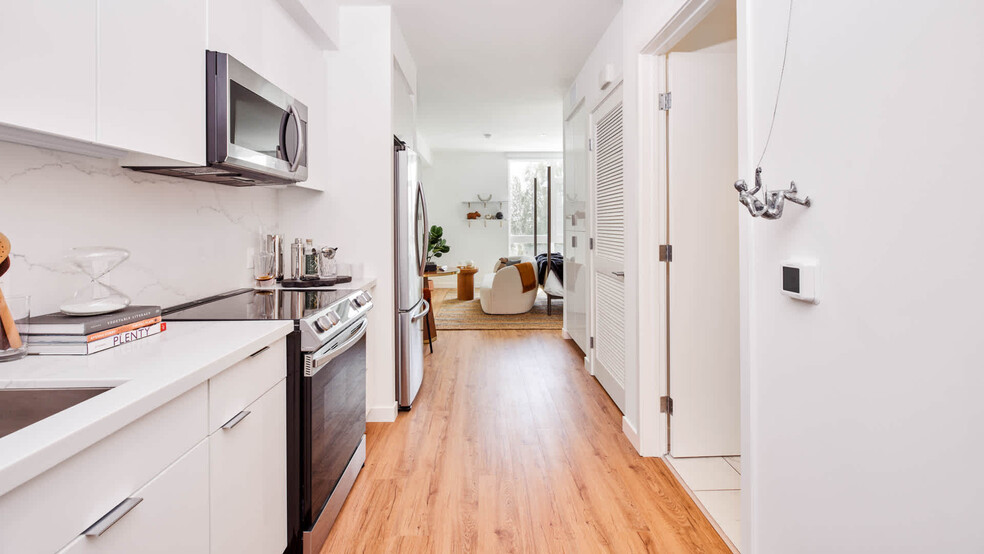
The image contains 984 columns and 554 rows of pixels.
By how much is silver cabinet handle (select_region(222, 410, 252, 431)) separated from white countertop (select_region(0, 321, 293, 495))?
150mm

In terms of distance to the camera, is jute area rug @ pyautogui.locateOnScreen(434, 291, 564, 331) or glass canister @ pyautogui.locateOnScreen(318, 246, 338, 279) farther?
jute area rug @ pyautogui.locateOnScreen(434, 291, 564, 331)

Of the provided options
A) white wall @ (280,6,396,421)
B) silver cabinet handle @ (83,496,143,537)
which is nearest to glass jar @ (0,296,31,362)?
silver cabinet handle @ (83,496,143,537)

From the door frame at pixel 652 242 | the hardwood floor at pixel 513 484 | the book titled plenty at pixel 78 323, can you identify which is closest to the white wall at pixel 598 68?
the door frame at pixel 652 242

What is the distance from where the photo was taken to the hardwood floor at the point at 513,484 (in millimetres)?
1787

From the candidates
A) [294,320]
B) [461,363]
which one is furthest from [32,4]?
[461,363]

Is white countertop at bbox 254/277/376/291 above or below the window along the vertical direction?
below

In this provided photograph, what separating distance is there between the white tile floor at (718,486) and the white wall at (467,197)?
717 cm

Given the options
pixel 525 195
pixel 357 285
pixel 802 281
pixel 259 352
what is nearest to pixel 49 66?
pixel 259 352

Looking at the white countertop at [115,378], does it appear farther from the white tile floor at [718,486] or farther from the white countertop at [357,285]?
the white tile floor at [718,486]

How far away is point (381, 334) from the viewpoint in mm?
2938

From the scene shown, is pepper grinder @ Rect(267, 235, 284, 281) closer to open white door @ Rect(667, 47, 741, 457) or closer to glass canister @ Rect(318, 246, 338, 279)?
glass canister @ Rect(318, 246, 338, 279)

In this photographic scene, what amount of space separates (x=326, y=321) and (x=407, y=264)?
130cm

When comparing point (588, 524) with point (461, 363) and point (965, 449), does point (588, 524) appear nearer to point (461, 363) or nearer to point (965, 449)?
point (965, 449)

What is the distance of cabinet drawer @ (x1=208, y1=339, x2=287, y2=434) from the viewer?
1.17 metres
